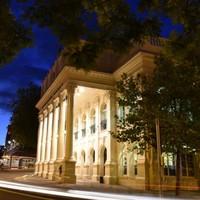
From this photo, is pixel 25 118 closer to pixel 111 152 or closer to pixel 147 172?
pixel 111 152

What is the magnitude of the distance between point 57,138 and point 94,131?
426cm

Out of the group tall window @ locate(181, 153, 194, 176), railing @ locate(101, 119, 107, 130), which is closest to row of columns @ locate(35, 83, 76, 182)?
railing @ locate(101, 119, 107, 130)

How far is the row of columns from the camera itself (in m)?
25.7

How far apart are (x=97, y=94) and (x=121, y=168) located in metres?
8.57

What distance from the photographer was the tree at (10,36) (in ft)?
28.0

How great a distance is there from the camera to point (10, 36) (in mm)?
8781

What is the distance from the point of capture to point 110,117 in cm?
2855

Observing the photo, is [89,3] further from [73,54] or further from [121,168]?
[121,168]

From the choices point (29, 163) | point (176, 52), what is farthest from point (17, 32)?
point (29, 163)

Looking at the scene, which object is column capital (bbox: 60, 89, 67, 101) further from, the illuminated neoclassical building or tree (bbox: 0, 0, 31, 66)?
tree (bbox: 0, 0, 31, 66)

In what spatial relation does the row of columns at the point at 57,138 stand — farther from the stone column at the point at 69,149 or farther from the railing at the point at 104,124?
the railing at the point at 104,124

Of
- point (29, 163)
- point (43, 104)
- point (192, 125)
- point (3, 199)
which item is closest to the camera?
point (3, 199)

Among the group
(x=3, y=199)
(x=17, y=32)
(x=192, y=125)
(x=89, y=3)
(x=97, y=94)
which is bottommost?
(x=3, y=199)

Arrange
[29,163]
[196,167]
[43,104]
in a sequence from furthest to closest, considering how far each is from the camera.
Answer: [29,163] → [43,104] → [196,167]
